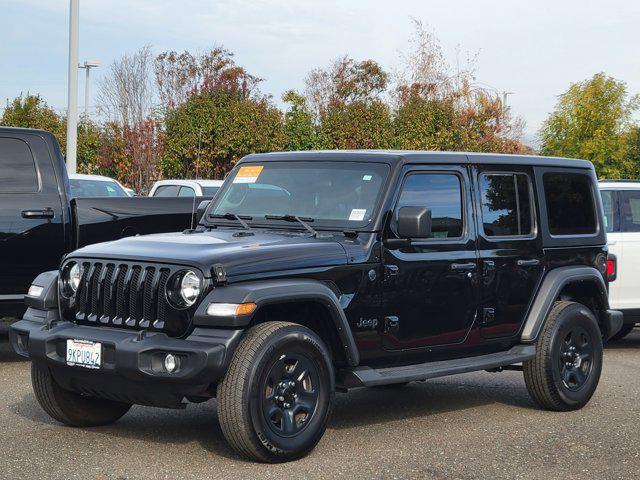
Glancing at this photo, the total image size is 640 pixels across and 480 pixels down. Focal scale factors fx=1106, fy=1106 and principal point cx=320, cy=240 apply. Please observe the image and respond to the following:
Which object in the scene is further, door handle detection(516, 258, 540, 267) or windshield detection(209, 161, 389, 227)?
door handle detection(516, 258, 540, 267)

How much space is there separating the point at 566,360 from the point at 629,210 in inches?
169

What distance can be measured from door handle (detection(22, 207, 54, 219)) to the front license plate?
3605 millimetres

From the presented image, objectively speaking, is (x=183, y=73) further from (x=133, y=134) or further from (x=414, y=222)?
(x=414, y=222)

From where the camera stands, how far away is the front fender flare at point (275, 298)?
6004 millimetres

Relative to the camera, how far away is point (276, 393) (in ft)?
20.5

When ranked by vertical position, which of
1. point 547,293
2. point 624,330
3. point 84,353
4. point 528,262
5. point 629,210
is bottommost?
point 624,330

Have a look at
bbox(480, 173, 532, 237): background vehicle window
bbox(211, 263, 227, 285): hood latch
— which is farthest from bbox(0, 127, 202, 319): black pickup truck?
bbox(211, 263, 227, 285): hood latch

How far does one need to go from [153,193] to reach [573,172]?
33.6 ft

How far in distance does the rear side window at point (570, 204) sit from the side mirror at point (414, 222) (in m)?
1.75

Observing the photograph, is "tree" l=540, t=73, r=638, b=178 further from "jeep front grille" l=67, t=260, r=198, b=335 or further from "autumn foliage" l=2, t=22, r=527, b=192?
"jeep front grille" l=67, t=260, r=198, b=335

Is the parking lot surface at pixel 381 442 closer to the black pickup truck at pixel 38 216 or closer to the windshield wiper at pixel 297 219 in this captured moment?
the black pickup truck at pixel 38 216

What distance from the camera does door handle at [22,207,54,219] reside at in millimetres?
9742

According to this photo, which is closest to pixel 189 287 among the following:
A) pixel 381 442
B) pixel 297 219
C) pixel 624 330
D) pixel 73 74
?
pixel 297 219

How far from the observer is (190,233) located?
24.2 feet
